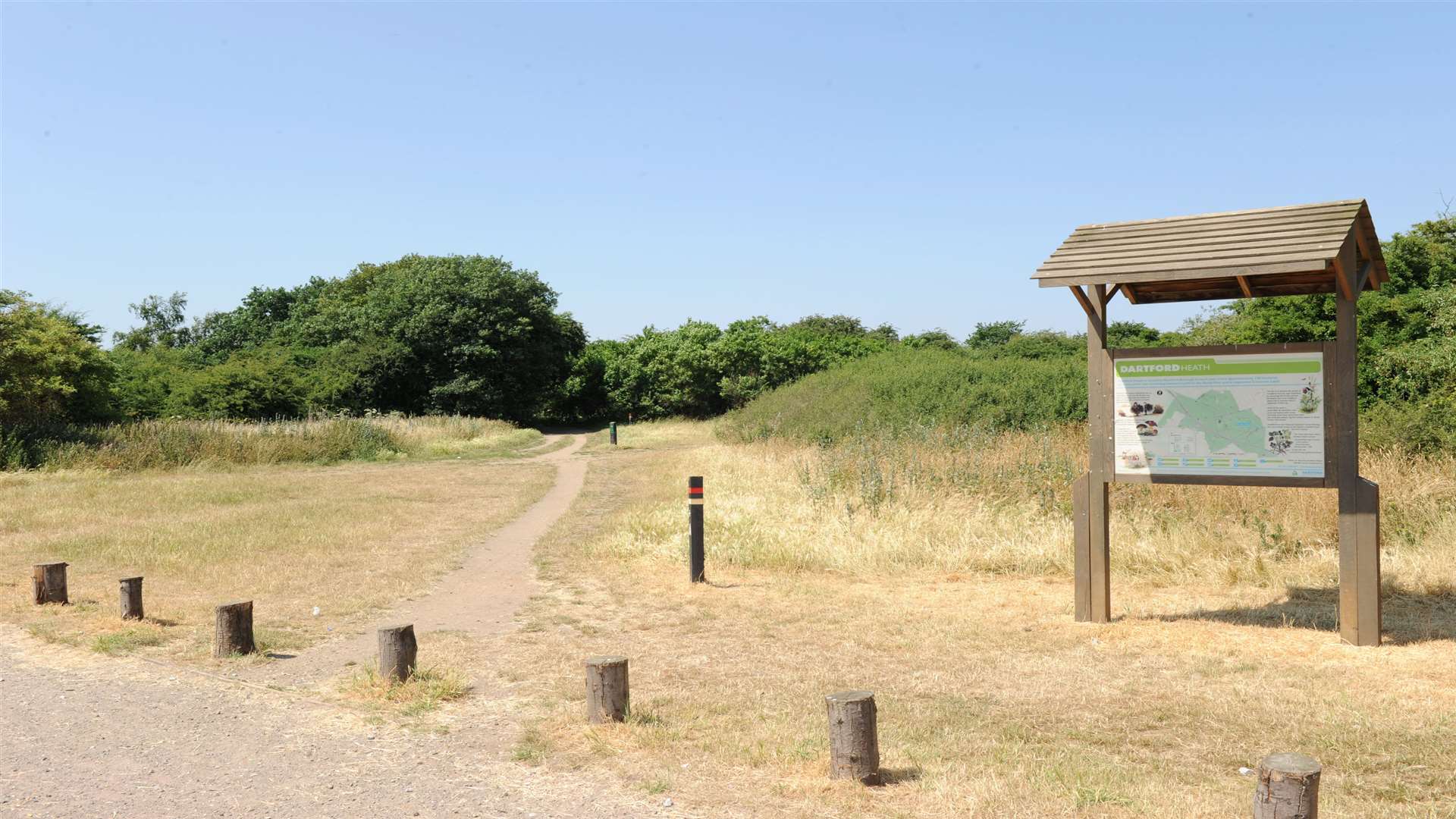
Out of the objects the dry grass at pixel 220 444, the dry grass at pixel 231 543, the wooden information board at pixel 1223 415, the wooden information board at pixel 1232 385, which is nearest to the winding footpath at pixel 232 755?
the dry grass at pixel 231 543

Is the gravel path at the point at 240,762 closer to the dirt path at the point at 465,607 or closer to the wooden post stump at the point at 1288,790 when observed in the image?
the dirt path at the point at 465,607

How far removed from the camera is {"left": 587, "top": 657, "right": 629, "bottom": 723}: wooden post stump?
18.0 feet

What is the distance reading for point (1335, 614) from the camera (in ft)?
26.0

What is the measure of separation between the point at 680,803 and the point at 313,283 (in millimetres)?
80072

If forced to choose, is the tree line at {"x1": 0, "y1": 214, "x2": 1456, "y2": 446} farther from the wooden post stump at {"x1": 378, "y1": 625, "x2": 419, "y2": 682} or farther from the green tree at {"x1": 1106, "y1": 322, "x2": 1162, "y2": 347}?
the wooden post stump at {"x1": 378, "y1": 625, "x2": 419, "y2": 682}

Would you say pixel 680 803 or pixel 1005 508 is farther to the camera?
pixel 1005 508

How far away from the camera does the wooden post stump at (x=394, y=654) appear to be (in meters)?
6.28

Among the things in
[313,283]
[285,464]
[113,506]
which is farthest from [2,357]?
[313,283]

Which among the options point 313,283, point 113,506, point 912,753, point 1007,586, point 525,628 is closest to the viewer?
point 912,753

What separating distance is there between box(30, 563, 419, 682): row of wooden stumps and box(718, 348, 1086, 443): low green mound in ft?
38.2

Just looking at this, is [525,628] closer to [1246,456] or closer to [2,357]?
[1246,456]

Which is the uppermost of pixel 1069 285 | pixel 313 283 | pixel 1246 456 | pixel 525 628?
pixel 313 283

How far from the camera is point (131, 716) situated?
584 centimetres

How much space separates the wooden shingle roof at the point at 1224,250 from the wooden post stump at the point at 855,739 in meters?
4.37
